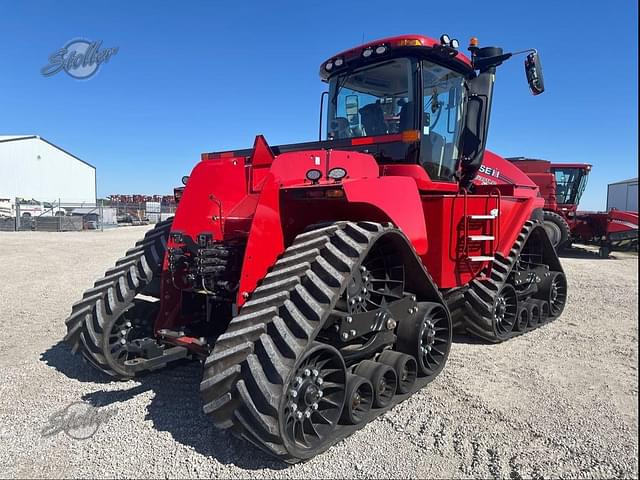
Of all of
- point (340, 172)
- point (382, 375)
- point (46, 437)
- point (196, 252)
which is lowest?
point (46, 437)

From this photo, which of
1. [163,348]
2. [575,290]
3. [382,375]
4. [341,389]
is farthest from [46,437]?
[575,290]

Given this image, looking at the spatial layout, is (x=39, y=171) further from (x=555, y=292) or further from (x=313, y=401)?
(x=313, y=401)

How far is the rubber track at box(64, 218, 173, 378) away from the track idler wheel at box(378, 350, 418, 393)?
2371mm

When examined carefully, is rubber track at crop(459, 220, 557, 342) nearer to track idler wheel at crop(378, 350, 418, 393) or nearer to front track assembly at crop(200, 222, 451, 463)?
front track assembly at crop(200, 222, 451, 463)

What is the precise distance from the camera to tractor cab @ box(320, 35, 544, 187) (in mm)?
4887

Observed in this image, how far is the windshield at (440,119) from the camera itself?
502 cm

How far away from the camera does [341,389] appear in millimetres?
3422

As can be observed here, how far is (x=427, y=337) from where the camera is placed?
444cm

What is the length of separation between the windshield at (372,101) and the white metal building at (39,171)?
148 ft

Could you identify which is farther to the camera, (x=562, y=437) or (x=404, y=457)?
(x=562, y=437)

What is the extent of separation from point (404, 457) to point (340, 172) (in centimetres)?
216

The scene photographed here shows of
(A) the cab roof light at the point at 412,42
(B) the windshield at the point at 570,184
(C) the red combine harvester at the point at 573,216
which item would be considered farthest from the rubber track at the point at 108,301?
(B) the windshield at the point at 570,184

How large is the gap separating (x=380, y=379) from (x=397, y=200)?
5.16ft

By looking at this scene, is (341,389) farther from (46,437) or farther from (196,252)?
(46,437)
